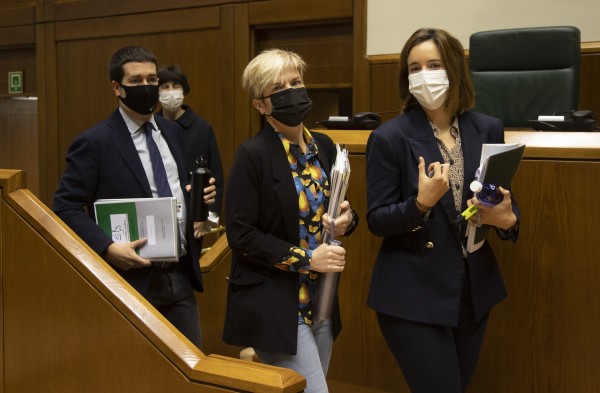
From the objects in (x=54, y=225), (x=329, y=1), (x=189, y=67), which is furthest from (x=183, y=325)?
(x=189, y=67)

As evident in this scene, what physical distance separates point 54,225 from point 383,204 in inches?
36.2

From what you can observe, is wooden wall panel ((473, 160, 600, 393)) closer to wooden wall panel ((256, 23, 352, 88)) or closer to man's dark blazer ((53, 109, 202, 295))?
man's dark blazer ((53, 109, 202, 295))

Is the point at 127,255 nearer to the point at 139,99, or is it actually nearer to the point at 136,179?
the point at 136,179

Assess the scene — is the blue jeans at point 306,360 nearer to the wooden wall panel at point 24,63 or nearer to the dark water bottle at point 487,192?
the dark water bottle at point 487,192

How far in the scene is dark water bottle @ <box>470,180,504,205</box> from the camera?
5.31 feet

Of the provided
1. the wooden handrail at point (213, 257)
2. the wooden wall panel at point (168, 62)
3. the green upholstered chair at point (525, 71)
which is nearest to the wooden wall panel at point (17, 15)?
the wooden wall panel at point (168, 62)

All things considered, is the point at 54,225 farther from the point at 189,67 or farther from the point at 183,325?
the point at 189,67

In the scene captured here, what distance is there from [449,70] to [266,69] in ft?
1.45

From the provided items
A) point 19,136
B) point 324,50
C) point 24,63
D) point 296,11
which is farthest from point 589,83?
point 19,136

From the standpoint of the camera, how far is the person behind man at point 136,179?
204 cm

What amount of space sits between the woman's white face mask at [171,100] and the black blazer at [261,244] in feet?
7.22

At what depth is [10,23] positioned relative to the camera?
605cm

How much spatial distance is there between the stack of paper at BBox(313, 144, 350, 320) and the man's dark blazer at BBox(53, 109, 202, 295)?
613mm

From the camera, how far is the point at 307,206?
170 centimetres
